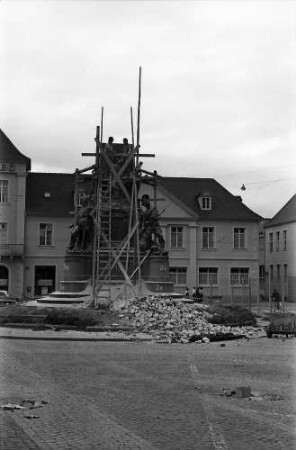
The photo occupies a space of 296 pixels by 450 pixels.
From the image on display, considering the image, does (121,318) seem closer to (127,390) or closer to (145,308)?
(145,308)

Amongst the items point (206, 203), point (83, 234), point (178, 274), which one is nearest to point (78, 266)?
point (83, 234)

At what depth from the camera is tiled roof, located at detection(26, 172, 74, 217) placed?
65.9 meters

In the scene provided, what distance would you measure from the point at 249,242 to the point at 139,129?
33525 mm

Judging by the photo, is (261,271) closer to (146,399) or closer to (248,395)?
(248,395)

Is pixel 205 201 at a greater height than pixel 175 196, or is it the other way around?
pixel 175 196

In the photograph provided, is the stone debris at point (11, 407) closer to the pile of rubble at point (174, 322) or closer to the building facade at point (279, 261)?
the pile of rubble at point (174, 322)

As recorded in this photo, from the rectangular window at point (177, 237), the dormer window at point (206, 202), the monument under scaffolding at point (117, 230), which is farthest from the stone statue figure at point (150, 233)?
the dormer window at point (206, 202)

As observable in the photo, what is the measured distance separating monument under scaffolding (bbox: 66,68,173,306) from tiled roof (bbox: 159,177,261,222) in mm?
32620

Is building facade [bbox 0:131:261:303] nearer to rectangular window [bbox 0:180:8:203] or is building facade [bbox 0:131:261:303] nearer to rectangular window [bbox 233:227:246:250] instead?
rectangular window [bbox 233:227:246:250]

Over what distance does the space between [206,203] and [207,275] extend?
707cm

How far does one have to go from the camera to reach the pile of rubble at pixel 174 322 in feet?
80.0

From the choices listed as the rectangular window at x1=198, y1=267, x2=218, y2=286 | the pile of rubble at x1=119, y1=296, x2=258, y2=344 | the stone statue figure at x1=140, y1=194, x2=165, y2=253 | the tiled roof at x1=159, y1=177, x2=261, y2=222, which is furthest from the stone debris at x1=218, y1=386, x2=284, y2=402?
the tiled roof at x1=159, y1=177, x2=261, y2=222

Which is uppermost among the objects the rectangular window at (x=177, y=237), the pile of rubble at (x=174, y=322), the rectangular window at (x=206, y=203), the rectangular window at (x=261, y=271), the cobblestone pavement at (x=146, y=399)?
the rectangular window at (x=206, y=203)

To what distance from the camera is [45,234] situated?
65.3 meters
